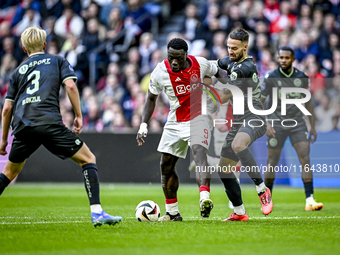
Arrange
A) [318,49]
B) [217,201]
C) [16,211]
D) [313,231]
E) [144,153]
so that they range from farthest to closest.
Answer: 1. [318,49]
2. [144,153]
3. [217,201]
4. [16,211]
5. [313,231]

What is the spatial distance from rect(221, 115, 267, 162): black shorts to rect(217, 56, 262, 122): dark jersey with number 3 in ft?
0.29

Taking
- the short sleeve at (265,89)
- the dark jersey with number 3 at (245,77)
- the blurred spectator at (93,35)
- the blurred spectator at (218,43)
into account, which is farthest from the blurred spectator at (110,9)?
Result: the dark jersey with number 3 at (245,77)

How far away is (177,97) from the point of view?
19.2ft

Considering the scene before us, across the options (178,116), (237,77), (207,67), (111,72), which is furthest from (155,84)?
(111,72)

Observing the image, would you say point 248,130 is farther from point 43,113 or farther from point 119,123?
point 119,123

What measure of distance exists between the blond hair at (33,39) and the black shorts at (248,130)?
7.83 ft

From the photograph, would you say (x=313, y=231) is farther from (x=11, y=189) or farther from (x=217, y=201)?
(x=11, y=189)

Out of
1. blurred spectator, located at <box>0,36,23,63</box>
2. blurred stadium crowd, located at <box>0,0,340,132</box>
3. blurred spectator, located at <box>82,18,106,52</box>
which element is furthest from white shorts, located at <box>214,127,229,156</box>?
blurred spectator, located at <box>0,36,23,63</box>

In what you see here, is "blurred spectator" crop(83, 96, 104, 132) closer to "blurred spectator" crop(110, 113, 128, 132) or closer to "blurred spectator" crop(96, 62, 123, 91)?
"blurred spectator" crop(110, 113, 128, 132)

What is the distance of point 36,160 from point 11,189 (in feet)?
4.00

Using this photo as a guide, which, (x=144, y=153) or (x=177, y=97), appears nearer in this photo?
(x=177, y=97)

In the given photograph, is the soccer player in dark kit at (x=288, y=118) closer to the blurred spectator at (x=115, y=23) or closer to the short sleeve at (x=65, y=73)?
the short sleeve at (x=65, y=73)

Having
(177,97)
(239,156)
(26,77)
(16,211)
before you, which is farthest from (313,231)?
(16,211)

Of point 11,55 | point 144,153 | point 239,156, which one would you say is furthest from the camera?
point 11,55
